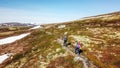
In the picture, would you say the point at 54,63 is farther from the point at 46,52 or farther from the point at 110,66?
the point at 110,66

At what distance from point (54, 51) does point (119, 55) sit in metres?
20.2

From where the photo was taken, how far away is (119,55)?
5659 cm

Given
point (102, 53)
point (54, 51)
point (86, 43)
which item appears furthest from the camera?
point (86, 43)

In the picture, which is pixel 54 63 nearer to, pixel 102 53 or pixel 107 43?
pixel 102 53

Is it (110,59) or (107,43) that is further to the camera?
(107,43)

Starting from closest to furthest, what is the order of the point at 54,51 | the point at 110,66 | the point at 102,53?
1. the point at 110,66
2. the point at 102,53
3. the point at 54,51

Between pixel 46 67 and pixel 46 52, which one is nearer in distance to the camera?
pixel 46 67

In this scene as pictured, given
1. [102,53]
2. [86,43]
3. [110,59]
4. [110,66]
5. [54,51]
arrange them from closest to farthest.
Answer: [110,66]
[110,59]
[102,53]
[54,51]
[86,43]

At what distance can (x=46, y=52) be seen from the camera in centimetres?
6500

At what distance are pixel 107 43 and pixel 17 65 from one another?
3294 cm

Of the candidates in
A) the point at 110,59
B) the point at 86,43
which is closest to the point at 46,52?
the point at 86,43

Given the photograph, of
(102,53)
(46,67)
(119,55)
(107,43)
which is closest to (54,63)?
(46,67)

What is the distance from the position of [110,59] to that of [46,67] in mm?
17767

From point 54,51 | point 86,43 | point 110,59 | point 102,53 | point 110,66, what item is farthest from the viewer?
point 86,43
